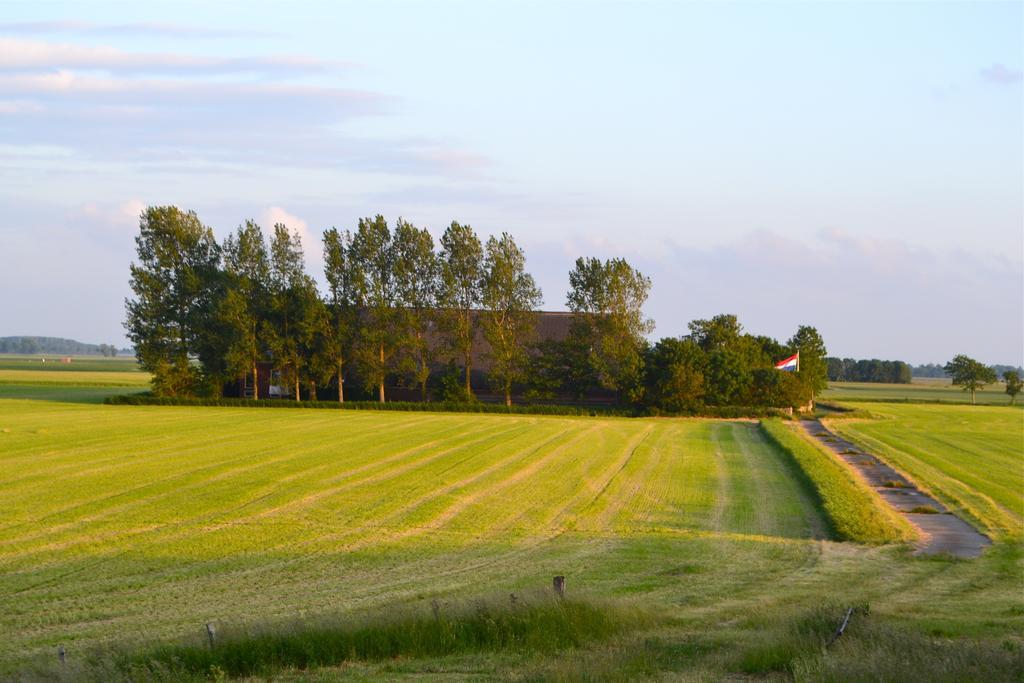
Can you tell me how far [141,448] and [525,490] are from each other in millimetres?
15345

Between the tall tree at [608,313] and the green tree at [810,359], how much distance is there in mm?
11715

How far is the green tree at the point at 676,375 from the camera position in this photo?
64125 mm

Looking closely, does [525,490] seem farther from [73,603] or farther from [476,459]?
[73,603]

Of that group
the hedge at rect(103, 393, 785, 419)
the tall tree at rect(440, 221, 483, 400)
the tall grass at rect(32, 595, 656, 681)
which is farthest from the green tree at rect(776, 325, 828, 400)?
the tall grass at rect(32, 595, 656, 681)

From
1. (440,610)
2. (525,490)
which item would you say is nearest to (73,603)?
(440,610)

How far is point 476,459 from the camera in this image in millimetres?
33781

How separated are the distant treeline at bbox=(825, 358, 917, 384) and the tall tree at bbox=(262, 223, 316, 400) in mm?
101996

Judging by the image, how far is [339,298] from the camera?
7025cm

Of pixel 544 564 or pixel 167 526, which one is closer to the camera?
pixel 544 564

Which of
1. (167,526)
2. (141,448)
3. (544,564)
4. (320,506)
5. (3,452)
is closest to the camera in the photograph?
(544,564)

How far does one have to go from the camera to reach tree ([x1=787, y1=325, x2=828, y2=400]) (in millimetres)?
71438

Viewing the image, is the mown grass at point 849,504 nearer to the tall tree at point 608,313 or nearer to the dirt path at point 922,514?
the dirt path at point 922,514

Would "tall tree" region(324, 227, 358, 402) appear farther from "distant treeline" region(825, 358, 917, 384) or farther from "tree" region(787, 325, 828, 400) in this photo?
"distant treeline" region(825, 358, 917, 384)

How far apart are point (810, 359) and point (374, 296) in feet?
103
